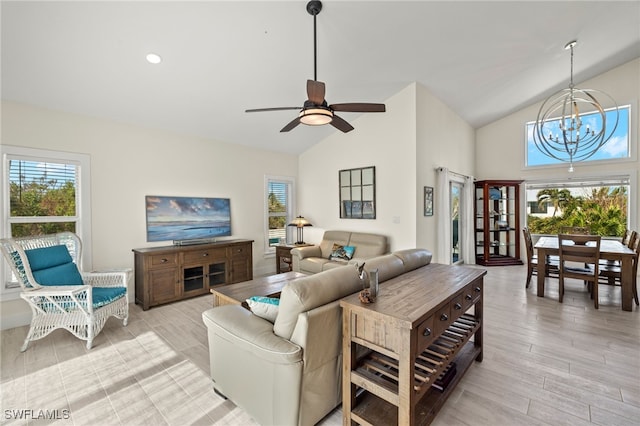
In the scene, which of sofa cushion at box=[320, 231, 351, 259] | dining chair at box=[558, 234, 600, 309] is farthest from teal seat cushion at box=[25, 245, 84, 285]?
dining chair at box=[558, 234, 600, 309]

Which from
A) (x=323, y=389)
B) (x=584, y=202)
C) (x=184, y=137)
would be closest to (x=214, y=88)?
(x=184, y=137)

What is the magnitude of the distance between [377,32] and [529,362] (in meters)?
3.61

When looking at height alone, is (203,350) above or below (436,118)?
below

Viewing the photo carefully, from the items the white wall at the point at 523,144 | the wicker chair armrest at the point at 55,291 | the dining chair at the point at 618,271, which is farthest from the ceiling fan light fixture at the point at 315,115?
the white wall at the point at 523,144

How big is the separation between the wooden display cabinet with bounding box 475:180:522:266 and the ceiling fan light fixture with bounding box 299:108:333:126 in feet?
17.9

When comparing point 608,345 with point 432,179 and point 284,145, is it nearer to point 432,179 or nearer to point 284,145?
point 432,179

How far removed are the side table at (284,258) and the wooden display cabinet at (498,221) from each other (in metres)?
4.24

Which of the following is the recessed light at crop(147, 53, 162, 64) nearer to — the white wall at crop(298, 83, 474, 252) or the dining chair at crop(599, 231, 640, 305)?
the white wall at crop(298, 83, 474, 252)

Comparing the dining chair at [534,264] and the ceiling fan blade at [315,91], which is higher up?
the ceiling fan blade at [315,91]

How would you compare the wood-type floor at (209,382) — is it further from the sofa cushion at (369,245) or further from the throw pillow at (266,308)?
the sofa cushion at (369,245)

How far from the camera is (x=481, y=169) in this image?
711 cm

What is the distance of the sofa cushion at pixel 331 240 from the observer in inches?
203

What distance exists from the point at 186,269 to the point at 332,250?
2.42 metres

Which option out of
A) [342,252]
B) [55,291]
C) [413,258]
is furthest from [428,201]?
[55,291]
